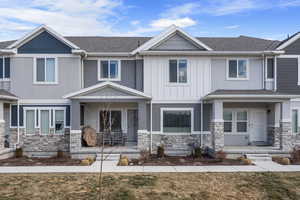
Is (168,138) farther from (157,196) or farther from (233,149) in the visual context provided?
(157,196)

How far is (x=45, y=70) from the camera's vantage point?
15.7 metres

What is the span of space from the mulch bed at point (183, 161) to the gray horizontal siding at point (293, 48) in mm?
7993

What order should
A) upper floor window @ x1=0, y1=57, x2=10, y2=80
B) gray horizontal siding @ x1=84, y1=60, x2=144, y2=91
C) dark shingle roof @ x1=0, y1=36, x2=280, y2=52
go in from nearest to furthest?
upper floor window @ x1=0, y1=57, x2=10, y2=80, gray horizontal siding @ x1=84, y1=60, x2=144, y2=91, dark shingle roof @ x1=0, y1=36, x2=280, y2=52

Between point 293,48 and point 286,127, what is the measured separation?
5253 millimetres

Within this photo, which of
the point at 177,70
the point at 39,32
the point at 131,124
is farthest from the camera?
the point at 131,124

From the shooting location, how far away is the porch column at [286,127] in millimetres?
14602

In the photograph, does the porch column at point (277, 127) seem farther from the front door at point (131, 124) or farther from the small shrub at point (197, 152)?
the front door at point (131, 124)

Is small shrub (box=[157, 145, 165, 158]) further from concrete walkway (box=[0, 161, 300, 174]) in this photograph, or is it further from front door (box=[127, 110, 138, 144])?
front door (box=[127, 110, 138, 144])

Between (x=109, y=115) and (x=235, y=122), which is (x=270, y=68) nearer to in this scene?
(x=235, y=122)

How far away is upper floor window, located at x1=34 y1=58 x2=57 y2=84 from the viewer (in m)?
15.7

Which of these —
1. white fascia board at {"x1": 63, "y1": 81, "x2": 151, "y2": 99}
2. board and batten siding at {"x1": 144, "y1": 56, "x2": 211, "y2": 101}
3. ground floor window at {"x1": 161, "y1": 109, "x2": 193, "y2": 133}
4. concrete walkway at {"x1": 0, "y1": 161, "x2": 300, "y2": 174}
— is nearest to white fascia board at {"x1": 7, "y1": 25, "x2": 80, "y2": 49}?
white fascia board at {"x1": 63, "y1": 81, "x2": 151, "y2": 99}

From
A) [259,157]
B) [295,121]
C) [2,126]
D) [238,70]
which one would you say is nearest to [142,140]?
[259,157]

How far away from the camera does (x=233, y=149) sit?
14594 mm

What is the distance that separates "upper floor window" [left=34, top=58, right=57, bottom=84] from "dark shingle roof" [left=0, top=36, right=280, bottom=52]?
243 centimetres
